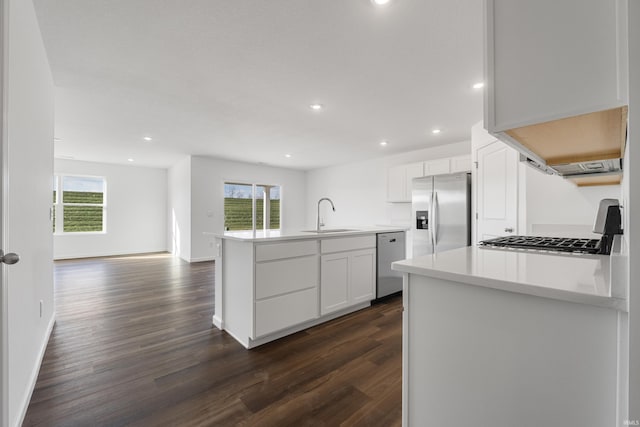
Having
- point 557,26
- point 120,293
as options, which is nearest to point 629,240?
point 557,26

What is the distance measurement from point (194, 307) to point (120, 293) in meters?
1.37

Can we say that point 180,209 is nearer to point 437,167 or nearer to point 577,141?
point 437,167

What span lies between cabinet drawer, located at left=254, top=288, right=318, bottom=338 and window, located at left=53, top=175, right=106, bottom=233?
6.82 meters

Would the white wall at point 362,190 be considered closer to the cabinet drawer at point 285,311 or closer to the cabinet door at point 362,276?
the cabinet door at point 362,276

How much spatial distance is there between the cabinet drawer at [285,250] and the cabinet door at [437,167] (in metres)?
3.06

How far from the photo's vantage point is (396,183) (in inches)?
215

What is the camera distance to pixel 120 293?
3.79 meters

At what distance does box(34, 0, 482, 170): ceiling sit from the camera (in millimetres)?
1727

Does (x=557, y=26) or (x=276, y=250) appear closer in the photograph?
(x=557, y=26)

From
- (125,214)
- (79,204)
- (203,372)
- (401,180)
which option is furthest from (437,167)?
(79,204)

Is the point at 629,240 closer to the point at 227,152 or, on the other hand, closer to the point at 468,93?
the point at 468,93

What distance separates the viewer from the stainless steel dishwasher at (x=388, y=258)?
340cm

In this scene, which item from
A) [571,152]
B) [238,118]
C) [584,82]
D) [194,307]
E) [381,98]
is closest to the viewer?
[584,82]

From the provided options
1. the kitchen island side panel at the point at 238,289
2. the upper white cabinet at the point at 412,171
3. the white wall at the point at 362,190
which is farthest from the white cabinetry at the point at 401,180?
the kitchen island side panel at the point at 238,289
